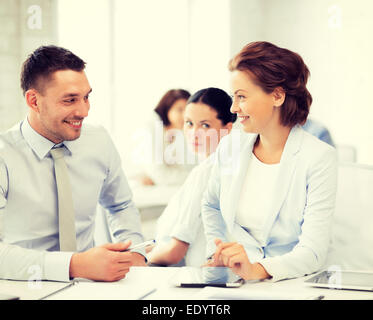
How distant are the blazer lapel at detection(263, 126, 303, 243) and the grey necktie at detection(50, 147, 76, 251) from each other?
483 mm

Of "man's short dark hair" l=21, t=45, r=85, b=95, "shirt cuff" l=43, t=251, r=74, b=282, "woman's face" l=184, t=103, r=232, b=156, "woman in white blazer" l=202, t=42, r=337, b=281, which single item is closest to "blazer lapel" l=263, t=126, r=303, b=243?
"woman in white blazer" l=202, t=42, r=337, b=281

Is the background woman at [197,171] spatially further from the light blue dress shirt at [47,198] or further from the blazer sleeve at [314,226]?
the blazer sleeve at [314,226]

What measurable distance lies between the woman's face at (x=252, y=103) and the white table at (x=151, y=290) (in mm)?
391

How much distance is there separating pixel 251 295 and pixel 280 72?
0.55 metres

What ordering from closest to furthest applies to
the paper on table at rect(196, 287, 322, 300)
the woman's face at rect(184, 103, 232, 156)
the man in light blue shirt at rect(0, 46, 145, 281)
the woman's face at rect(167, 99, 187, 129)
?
the paper on table at rect(196, 287, 322, 300) → the man in light blue shirt at rect(0, 46, 145, 281) → the woman's face at rect(184, 103, 232, 156) → the woman's face at rect(167, 99, 187, 129)

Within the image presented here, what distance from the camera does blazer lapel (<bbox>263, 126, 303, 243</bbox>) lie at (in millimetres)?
1140

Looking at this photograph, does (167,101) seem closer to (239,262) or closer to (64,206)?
(64,206)

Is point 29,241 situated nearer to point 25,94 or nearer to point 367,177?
point 25,94

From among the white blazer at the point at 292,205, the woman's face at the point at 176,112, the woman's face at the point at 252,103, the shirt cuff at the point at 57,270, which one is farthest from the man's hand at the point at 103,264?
the woman's face at the point at 176,112

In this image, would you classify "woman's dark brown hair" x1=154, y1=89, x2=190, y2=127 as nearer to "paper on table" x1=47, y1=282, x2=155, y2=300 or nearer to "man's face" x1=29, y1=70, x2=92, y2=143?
"man's face" x1=29, y1=70, x2=92, y2=143

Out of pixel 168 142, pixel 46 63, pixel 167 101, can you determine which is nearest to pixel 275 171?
pixel 46 63

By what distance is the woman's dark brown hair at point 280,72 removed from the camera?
117 cm
